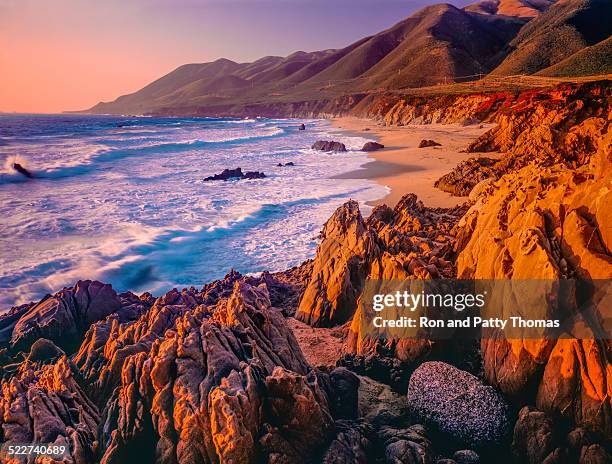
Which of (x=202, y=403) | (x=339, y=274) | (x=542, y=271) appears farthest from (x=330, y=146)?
(x=202, y=403)

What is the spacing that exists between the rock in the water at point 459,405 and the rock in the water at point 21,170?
34871mm

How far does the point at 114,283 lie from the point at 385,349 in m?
9.70

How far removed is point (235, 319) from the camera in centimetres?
480

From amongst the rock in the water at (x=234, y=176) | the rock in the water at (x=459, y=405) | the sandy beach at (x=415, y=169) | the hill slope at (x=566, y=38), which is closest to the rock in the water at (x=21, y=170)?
the rock in the water at (x=234, y=176)

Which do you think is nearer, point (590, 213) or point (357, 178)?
point (590, 213)

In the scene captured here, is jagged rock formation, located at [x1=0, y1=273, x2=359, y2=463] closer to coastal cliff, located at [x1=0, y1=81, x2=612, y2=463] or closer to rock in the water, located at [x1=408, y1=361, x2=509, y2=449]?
coastal cliff, located at [x1=0, y1=81, x2=612, y2=463]

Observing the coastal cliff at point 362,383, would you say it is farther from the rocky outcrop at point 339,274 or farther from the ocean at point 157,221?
the ocean at point 157,221

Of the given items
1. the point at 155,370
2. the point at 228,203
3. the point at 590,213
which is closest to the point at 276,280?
the point at 155,370

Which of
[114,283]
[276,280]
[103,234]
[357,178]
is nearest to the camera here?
[276,280]

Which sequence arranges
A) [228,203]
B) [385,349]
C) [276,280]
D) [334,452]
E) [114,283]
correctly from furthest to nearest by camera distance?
[228,203], [114,283], [276,280], [385,349], [334,452]

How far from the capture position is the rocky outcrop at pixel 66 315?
7.26 metres

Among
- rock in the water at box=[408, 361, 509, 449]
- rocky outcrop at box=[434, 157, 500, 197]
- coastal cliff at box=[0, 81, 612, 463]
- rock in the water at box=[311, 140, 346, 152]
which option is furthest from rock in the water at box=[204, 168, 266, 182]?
rock in the water at box=[408, 361, 509, 449]

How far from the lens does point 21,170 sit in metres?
32.1

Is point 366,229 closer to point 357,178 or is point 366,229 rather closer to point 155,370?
point 155,370
